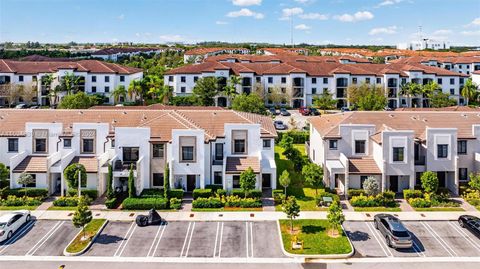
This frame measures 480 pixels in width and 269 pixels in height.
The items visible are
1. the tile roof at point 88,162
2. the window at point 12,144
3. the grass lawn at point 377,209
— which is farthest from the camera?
the window at point 12,144

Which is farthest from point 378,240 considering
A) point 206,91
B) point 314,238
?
point 206,91

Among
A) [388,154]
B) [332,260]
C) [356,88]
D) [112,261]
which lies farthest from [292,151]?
[356,88]

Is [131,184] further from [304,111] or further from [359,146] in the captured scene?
[304,111]

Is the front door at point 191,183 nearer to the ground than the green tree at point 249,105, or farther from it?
nearer to the ground

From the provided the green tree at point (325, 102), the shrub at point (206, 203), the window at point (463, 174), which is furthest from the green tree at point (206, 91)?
the window at point (463, 174)

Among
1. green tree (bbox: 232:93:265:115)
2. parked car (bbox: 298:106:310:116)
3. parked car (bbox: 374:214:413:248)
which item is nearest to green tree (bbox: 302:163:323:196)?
parked car (bbox: 374:214:413:248)

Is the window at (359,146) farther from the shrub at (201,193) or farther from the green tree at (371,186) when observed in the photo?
the shrub at (201,193)

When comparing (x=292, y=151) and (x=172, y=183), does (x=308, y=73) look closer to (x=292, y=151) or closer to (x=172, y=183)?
(x=292, y=151)
